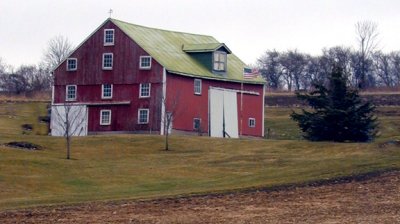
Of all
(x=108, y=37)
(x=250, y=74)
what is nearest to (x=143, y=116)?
(x=108, y=37)

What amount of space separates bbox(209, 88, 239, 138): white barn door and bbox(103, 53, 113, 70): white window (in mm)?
7870

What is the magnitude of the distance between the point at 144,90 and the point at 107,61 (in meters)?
3.81

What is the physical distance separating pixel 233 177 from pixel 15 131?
35529mm

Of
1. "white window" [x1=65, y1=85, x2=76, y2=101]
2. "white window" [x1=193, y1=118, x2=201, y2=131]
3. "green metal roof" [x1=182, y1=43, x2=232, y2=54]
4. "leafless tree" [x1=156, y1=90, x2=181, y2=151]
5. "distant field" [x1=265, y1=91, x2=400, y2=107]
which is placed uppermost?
"green metal roof" [x1=182, y1=43, x2=232, y2=54]

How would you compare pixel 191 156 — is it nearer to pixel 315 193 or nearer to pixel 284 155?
pixel 284 155

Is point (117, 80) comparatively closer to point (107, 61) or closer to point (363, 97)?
point (107, 61)

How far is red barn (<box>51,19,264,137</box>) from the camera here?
6588 centimetres

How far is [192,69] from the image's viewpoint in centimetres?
6844

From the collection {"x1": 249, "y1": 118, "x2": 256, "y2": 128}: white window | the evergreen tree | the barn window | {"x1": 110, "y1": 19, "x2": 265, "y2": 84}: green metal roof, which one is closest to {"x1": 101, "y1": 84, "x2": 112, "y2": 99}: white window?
{"x1": 110, "y1": 19, "x2": 265, "y2": 84}: green metal roof

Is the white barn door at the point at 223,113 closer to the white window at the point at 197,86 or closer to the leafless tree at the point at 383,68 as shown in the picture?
the white window at the point at 197,86

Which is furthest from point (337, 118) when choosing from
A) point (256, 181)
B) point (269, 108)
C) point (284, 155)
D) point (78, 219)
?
point (269, 108)

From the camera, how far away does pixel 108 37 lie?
67.8m

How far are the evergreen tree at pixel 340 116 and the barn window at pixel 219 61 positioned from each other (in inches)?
→ 645

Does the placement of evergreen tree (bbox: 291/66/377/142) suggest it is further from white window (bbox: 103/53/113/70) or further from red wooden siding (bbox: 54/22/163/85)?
white window (bbox: 103/53/113/70)
